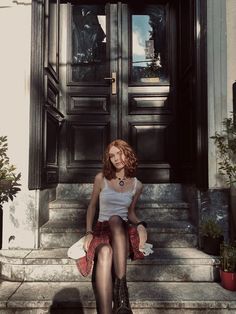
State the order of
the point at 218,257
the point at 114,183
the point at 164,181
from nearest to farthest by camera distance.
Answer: the point at 114,183
the point at 218,257
the point at 164,181

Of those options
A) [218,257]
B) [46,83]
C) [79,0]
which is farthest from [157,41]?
[218,257]

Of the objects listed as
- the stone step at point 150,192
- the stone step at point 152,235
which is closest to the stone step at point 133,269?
the stone step at point 152,235

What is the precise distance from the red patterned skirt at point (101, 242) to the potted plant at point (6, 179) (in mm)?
1027

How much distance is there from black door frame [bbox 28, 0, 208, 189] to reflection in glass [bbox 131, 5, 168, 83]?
3.57ft

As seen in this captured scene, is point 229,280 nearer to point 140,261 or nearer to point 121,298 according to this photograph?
point 140,261

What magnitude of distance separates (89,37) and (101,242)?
10.2 ft

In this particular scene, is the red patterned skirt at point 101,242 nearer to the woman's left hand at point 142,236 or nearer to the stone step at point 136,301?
the woman's left hand at point 142,236

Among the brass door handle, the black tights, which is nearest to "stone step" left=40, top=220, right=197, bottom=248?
the black tights

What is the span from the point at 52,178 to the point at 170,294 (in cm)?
194

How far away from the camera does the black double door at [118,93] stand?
14.7ft

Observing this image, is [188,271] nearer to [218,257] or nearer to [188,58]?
[218,257]

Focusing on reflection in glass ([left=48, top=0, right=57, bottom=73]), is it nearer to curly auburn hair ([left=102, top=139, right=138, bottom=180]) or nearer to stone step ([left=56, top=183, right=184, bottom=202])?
stone step ([left=56, top=183, right=184, bottom=202])

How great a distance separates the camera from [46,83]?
3607 mm

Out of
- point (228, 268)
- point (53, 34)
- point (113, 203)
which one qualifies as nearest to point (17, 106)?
point (53, 34)
